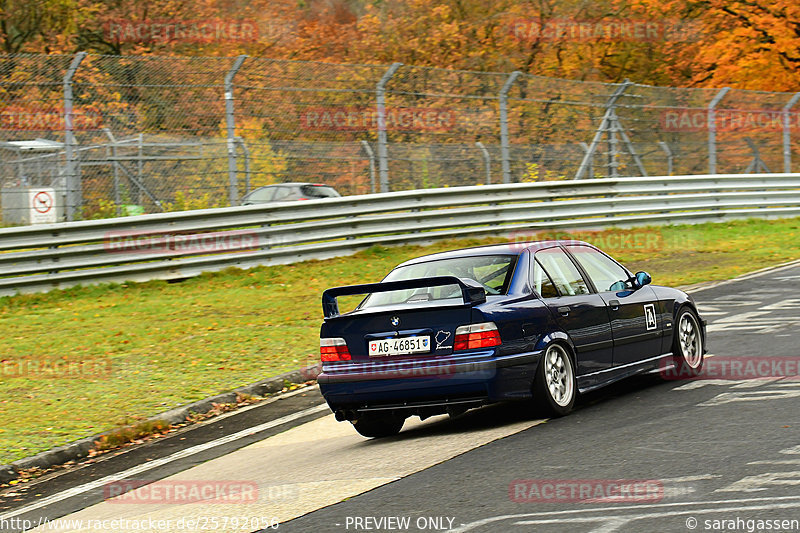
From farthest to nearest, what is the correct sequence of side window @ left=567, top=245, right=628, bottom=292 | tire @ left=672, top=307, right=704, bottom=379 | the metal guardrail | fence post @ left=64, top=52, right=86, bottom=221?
the metal guardrail
fence post @ left=64, top=52, right=86, bottom=221
tire @ left=672, top=307, right=704, bottom=379
side window @ left=567, top=245, right=628, bottom=292

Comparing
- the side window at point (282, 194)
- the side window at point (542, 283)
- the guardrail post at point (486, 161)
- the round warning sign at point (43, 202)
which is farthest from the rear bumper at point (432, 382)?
the guardrail post at point (486, 161)

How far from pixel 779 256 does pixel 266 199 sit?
918 centimetres

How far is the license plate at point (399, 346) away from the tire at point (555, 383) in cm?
85

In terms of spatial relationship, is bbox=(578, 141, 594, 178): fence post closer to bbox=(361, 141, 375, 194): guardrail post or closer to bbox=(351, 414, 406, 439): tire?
bbox=(361, 141, 375, 194): guardrail post

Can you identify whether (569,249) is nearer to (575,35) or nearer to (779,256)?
(779,256)

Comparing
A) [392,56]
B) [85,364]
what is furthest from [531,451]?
[392,56]

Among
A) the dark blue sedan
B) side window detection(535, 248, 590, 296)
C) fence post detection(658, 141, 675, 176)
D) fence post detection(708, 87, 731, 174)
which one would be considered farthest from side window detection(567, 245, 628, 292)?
fence post detection(708, 87, 731, 174)

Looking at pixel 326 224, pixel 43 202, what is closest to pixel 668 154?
pixel 326 224

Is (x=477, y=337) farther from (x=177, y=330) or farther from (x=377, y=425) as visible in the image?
(x=177, y=330)

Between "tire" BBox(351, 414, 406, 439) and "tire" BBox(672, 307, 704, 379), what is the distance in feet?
8.83

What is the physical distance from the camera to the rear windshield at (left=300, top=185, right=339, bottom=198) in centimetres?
1983

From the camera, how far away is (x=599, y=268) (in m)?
9.27

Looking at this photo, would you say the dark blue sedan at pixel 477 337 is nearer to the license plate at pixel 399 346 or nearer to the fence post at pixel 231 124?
the license plate at pixel 399 346

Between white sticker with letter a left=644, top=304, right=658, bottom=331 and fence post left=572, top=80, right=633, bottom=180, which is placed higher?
fence post left=572, top=80, right=633, bottom=180
